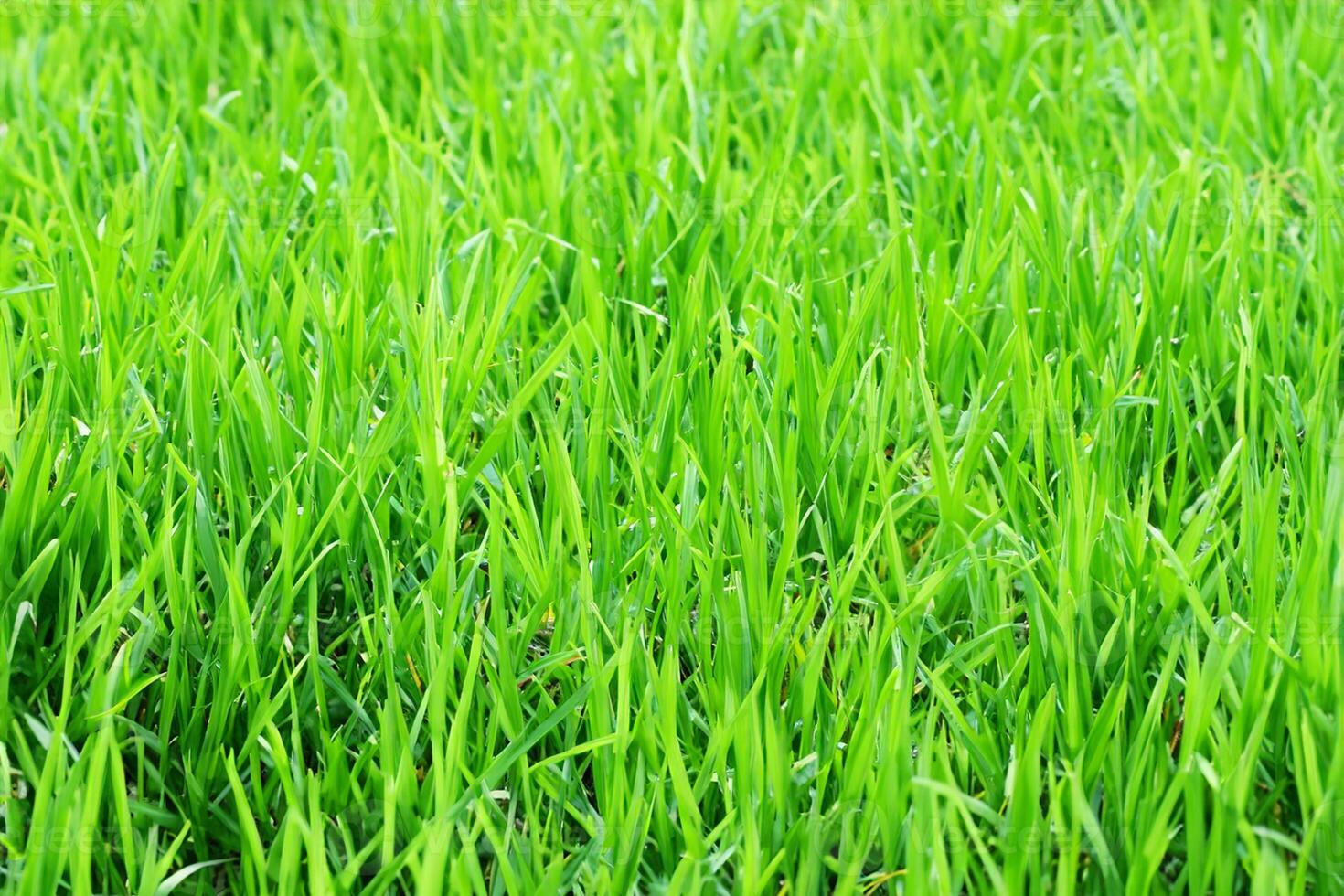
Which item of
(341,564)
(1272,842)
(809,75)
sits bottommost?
(1272,842)

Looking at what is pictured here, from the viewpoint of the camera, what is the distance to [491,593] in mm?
1393

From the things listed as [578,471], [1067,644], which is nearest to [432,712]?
[578,471]

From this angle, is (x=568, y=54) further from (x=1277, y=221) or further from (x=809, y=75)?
(x=1277, y=221)

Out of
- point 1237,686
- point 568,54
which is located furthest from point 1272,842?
point 568,54

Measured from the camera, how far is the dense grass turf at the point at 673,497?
1.22m

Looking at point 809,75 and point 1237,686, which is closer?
point 1237,686

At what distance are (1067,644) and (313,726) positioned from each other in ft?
2.18

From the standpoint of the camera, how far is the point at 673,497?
5.34 feet

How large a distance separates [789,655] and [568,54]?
1662mm

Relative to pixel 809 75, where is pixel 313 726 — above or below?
below

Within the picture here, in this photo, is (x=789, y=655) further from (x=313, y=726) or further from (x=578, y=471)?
(x=313, y=726)

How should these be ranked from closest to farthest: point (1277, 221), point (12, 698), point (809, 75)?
point (12, 698) < point (1277, 221) < point (809, 75)

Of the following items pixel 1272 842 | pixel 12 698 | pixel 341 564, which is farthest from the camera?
pixel 341 564

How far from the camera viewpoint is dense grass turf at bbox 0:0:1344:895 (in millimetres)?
1223
